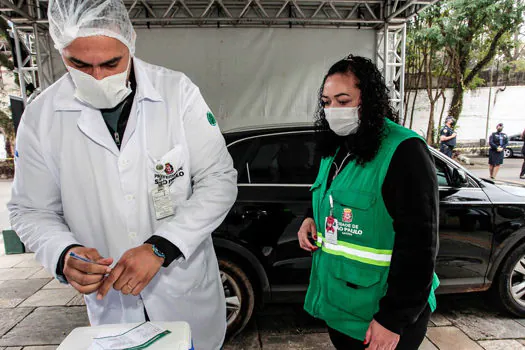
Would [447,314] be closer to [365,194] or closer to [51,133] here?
[365,194]

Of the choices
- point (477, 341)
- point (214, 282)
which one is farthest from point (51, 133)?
point (477, 341)

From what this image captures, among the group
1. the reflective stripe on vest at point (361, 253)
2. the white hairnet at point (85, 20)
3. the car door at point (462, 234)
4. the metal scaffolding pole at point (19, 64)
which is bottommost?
the car door at point (462, 234)

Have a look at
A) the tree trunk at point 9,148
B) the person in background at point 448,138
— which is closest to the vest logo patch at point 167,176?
the person in background at point 448,138

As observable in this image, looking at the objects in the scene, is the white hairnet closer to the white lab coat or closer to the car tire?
the white lab coat

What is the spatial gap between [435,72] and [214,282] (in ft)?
64.0

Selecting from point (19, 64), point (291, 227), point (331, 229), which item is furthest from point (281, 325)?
point (19, 64)

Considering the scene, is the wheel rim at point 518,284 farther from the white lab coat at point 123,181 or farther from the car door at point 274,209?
the white lab coat at point 123,181

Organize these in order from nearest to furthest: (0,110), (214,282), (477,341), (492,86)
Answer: (214,282) < (477,341) < (0,110) < (492,86)

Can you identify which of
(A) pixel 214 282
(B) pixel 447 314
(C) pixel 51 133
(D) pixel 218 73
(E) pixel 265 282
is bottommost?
(B) pixel 447 314

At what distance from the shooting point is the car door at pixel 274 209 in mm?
2801

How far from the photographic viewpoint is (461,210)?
2.89m

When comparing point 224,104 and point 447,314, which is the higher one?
point 224,104

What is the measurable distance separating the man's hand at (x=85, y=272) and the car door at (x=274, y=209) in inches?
69.7

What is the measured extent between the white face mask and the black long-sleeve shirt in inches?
42.8
